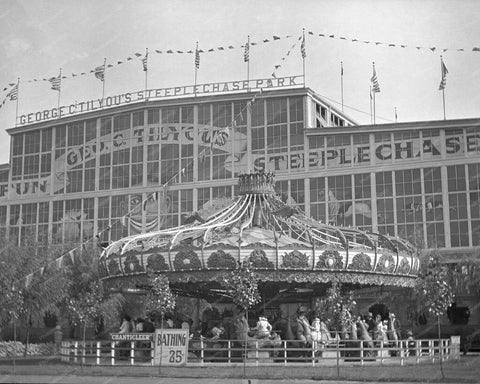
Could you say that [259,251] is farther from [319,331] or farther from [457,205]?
[457,205]

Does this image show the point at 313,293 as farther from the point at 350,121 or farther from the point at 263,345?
the point at 350,121

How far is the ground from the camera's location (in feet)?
75.8

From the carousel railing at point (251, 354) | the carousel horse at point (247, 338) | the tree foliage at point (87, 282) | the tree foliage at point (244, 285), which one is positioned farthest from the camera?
the tree foliage at point (87, 282)

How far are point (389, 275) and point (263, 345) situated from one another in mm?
6230

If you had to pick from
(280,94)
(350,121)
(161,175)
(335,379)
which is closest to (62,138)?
(161,175)

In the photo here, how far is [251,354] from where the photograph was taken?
27938 millimetres

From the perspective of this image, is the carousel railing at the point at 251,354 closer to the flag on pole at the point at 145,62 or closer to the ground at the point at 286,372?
the ground at the point at 286,372

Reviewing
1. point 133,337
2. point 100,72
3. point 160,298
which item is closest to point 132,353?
point 133,337

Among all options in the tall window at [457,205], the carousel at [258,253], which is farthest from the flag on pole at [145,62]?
the carousel at [258,253]

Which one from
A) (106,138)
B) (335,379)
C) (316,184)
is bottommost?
(335,379)

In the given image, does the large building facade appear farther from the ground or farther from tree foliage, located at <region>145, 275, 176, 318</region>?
tree foliage, located at <region>145, 275, 176, 318</region>

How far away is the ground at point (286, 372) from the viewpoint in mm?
23094

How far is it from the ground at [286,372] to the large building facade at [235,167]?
3286 centimetres

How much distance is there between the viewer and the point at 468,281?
170 ft
